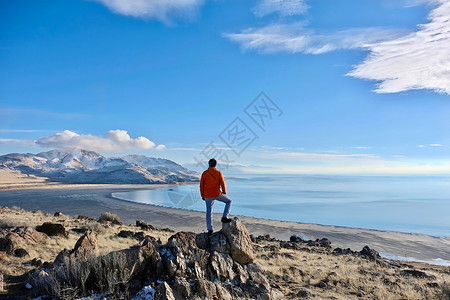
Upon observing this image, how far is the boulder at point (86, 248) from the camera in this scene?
6.74 m

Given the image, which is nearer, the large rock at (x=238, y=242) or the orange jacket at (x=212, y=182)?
the large rock at (x=238, y=242)

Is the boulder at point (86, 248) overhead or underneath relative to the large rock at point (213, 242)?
underneath

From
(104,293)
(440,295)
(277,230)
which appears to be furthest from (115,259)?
(277,230)

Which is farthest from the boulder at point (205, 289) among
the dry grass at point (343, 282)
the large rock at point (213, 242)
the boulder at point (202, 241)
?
the dry grass at point (343, 282)

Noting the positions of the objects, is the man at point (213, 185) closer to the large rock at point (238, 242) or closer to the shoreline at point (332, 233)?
the large rock at point (238, 242)

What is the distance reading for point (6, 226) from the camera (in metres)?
11.9

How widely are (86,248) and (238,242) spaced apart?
3911 mm

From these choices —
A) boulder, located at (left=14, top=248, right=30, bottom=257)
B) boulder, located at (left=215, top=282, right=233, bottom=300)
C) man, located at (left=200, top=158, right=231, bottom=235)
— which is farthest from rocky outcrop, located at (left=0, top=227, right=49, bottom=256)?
boulder, located at (left=215, top=282, right=233, bottom=300)

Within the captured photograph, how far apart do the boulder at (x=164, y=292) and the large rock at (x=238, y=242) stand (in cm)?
223

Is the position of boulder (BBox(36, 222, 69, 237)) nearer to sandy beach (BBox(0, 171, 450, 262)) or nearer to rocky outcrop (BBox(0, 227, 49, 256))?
rocky outcrop (BBox(0, 227, 49, 256))

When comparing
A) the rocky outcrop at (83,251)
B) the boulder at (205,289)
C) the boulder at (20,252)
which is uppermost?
the rocky outcrop at (83,251)

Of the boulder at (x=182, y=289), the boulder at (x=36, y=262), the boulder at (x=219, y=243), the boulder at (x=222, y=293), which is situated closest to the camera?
the boulder at (x=182, y=289)

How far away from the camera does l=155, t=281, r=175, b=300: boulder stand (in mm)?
5137

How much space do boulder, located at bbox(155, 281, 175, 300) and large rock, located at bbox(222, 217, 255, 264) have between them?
223 cm
